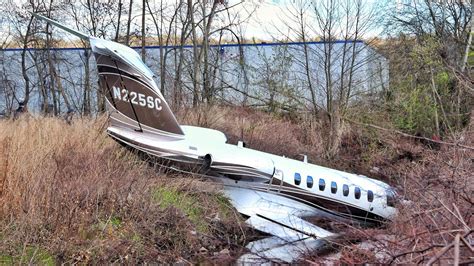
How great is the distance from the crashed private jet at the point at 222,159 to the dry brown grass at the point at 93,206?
1.53 feet

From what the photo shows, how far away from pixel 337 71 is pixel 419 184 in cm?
1665

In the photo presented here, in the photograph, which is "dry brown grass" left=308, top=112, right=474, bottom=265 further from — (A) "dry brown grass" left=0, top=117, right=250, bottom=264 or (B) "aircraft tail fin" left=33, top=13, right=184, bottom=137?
(B) "aircraft tail fin" left=33, top=13, right=184, bottom=137

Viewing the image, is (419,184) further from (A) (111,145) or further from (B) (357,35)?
(B) (357,35)

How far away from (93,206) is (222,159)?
406cm

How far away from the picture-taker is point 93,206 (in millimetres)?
9539

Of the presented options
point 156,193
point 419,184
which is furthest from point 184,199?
point 419,184

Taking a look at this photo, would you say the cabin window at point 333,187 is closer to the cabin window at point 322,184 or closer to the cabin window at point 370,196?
the cabin window at point 322,184

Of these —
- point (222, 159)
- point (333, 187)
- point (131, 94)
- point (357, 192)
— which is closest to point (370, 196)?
point (357, 192)

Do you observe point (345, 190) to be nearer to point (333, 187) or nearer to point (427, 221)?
point (333, 187)

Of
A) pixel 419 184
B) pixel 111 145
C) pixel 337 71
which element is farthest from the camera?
pixel 337 71

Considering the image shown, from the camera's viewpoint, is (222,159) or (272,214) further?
(222,159)

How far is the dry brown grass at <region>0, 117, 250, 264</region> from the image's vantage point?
27.4 feet

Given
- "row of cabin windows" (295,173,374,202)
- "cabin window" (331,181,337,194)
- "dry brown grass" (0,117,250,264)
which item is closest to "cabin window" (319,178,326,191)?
"row of cabin windows" (295,173,374,202)

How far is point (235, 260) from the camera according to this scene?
31.5ft
